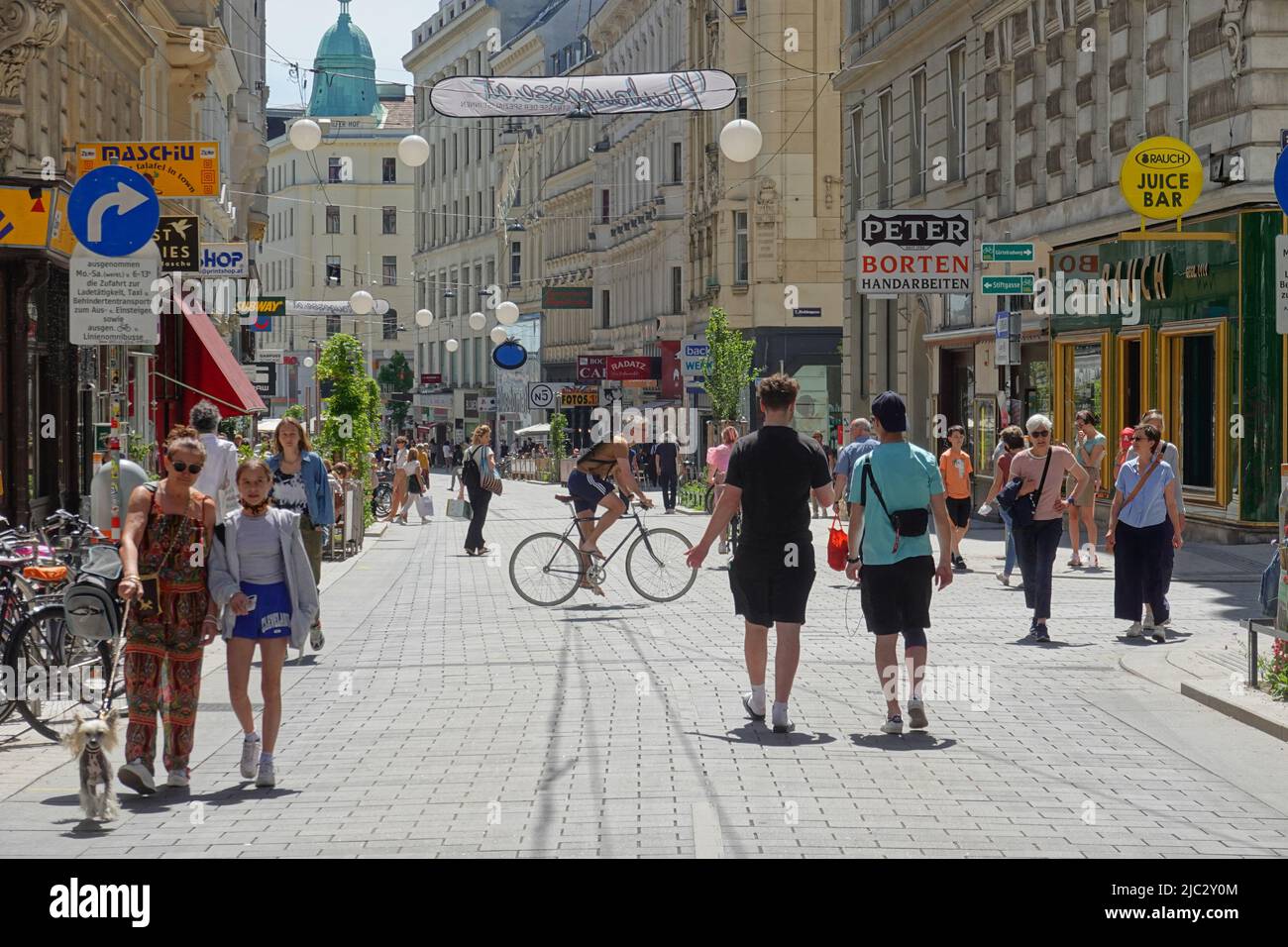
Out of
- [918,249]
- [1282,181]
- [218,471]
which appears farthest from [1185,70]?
[218,471]

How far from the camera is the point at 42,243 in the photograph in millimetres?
21625

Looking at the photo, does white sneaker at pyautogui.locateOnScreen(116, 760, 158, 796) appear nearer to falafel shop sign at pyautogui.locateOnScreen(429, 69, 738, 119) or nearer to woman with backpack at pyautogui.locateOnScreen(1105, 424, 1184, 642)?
woman with backpack at pyautogui.locateOnScreen(1105, 424, 1184, 642)

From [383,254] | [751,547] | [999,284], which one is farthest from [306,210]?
[751,547]

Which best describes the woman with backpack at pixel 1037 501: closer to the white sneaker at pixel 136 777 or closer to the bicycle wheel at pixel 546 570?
the bicycle wheel at pixel 546 570

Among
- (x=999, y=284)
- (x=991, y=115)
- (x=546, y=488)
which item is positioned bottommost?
(x=546, y=488)

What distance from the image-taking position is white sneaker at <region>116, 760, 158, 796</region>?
877 cm

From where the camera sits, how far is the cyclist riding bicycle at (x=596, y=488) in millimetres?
18203

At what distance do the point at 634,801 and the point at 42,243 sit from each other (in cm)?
1521

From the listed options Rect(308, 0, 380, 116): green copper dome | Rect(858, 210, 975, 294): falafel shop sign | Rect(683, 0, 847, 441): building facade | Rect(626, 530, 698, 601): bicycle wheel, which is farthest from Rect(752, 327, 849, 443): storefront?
Rect(308, 0, 380, 116): green copper dome

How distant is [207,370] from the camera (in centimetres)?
3550

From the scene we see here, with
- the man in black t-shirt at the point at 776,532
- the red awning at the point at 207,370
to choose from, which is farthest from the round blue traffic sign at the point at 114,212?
the red awning at the point at 207,370

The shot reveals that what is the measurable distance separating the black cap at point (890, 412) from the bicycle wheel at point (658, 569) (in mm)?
7800

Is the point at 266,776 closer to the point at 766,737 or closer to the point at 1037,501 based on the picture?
the point at 766,737

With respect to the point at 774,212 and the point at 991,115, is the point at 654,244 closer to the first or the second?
the point at 774,212
